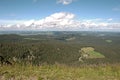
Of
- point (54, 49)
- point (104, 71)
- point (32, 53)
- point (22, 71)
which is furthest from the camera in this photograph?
point (54, 49)

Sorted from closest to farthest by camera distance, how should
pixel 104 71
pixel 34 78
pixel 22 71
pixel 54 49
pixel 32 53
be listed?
pixel 34 78 → pixel 22 71 → pixel 104 71 → pixel 32 53 → pixel 54 49

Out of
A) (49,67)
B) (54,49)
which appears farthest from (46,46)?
(49,67)

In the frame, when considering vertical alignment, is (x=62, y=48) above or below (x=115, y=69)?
below

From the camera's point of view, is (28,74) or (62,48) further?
(62,48)

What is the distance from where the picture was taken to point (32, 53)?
550 feet

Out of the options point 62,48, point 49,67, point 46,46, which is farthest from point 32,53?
point 49,67

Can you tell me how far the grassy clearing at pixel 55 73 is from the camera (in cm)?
661

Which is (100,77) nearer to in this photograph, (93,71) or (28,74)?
(93,71)

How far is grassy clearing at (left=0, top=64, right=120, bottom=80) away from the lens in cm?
661

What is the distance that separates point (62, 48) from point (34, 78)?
18279 cm

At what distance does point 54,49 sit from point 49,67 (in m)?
174

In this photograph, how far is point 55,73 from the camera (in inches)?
282

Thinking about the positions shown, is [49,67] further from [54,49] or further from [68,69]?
[54,49]

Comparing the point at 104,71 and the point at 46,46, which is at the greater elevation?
the point at 104,71
